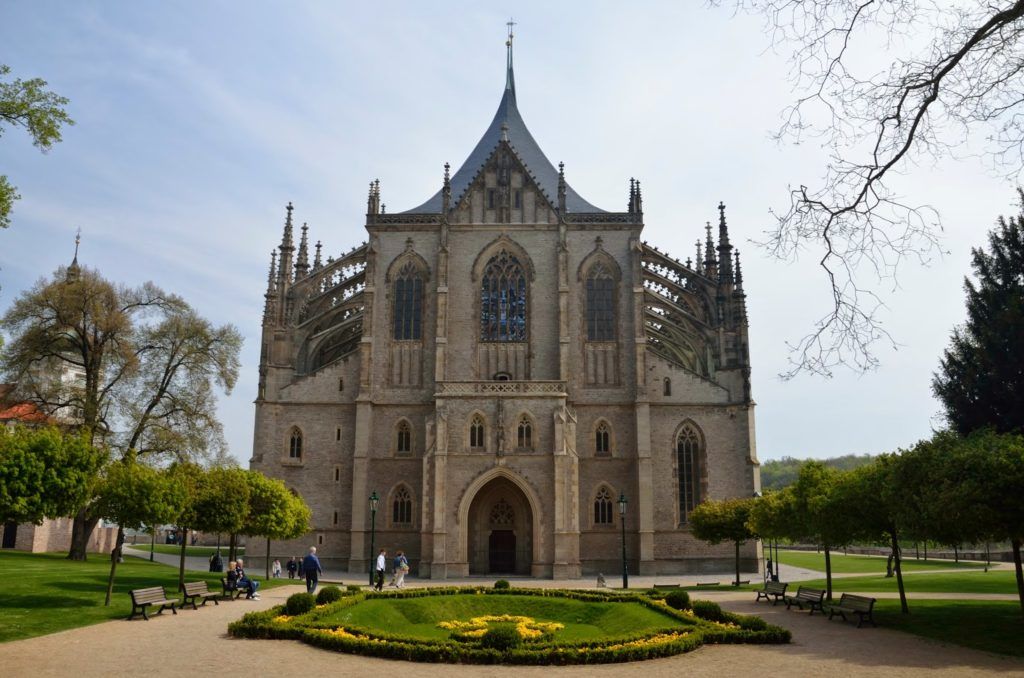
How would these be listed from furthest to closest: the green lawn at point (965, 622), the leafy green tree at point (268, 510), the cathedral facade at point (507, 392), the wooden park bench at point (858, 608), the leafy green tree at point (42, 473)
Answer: the cathedral facade at point (507, 392) < the leafy green tree at point (268, 510) < the wooden park bench at point (858, 608) < the leafy green tree at point (42, 473) < the green lawn at point (965, 622)

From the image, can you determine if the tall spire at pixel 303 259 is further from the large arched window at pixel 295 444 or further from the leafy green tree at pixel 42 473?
the leafy green tree at pixel 42 473

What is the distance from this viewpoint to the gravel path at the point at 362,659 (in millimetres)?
14828

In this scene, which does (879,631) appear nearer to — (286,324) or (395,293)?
(395,293)

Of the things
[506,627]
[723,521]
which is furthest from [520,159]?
[506,627]

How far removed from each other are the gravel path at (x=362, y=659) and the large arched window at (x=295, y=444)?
2600cm

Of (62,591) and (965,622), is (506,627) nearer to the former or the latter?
(965,622)

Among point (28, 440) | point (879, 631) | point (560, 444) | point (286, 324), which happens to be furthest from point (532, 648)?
point (286, 324)

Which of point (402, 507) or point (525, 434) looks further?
point (402, 507)

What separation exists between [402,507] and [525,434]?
28.6ft

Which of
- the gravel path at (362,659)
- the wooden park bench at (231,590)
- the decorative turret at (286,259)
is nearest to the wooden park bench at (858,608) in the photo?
the gravel path at (362,659)

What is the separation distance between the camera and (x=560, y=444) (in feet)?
136

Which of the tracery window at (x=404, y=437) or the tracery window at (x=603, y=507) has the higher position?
the tracery window at (x=404, y=437)

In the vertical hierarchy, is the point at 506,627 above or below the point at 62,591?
above

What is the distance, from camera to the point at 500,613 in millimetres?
24812
